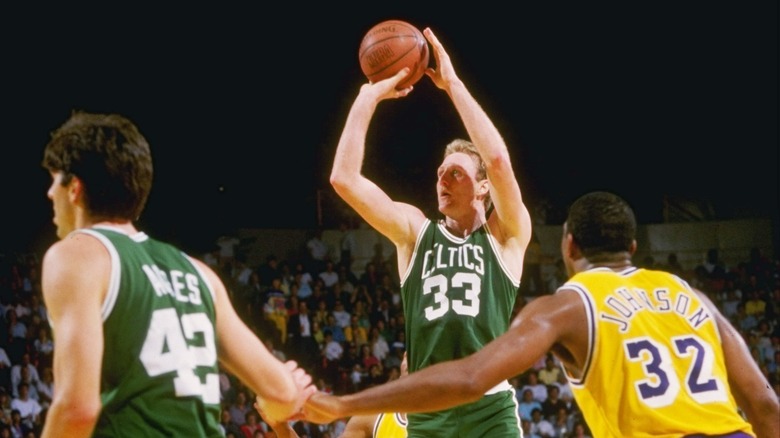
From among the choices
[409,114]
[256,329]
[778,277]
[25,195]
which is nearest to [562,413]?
[256,329]

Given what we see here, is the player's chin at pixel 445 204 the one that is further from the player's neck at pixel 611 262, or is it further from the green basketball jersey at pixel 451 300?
the player's neck at pixel 611 262

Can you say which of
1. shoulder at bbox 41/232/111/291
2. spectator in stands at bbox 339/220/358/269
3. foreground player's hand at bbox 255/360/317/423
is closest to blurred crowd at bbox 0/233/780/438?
spectator in stands at bbox 339/220/358/269

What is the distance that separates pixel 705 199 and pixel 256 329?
12.1 m

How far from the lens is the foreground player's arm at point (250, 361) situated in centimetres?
318

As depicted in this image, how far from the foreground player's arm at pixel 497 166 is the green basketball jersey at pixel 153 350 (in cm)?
241

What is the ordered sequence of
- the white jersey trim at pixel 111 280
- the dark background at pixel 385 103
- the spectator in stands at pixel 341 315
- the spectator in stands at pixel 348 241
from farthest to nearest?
the spectator in stands at pixel 348 241 < the dark background at pixel 385 103 < the spectator in stands at pixel 341 315 < the white jersey trim at pixel 111 280

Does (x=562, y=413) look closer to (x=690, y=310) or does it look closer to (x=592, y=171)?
(x=592, y=171)

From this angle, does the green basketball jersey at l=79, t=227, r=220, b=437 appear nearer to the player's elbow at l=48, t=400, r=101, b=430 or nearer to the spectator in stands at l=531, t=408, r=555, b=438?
the player's elbow at l=48, t=400, r=101, b=430

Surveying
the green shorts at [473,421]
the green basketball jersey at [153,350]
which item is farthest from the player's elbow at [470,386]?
the green shorts at [473,421]

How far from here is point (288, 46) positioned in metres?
19.3

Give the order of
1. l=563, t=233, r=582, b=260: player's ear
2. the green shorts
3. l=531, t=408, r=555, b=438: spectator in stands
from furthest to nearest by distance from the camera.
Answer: l=531, t=408, r=555, b=438: spectator in stands < the green shorts < l=563, t=233, r=582, b=260: player's ear

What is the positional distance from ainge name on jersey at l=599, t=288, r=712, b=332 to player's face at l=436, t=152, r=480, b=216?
2.15 metres

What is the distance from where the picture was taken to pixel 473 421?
485cm

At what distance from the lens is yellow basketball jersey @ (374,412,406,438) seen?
601 centimetres
